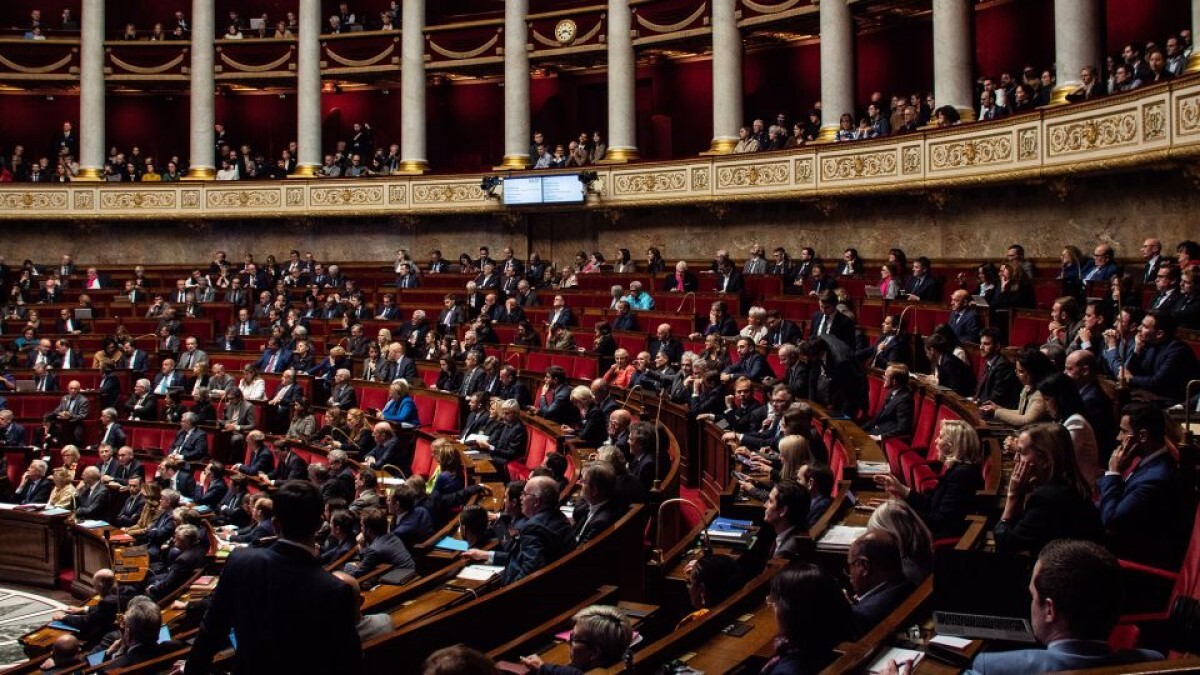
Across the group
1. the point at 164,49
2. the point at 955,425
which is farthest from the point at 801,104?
the point at 955,425

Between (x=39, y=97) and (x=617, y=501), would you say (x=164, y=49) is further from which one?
(x=617, y=501)

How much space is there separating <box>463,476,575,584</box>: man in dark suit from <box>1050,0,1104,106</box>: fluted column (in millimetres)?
10038

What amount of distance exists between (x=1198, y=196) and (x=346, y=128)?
1845 centimetres

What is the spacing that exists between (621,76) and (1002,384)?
14.1m

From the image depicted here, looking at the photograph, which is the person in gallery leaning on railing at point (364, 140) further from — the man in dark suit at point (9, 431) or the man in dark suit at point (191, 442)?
the man in dark suit at point (9, 431)

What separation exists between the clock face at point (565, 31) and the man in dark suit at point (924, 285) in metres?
10.9

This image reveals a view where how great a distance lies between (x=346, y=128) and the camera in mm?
26234

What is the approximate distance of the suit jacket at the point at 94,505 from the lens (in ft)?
39.9

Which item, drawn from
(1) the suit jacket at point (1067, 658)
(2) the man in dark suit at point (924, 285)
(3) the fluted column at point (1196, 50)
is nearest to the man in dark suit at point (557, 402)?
(2) the man in dark suit at point (924, 285)

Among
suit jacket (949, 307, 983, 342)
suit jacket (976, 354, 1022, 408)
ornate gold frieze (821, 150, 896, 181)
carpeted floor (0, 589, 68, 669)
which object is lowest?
carpeted floor (0, 589, 68, 669)

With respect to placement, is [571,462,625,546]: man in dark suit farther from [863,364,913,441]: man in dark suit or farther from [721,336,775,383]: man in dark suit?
[721,336,775,383]: man in dark suit

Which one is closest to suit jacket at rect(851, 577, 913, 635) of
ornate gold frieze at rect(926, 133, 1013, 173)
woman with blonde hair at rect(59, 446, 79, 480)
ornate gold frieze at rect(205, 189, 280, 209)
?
ornate gold frieze at rect(926, 133, 1013, 173)

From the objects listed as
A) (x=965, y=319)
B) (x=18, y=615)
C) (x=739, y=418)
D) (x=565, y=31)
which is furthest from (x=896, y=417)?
(x=565, y=31)

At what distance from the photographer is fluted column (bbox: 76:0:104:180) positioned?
920 inches
